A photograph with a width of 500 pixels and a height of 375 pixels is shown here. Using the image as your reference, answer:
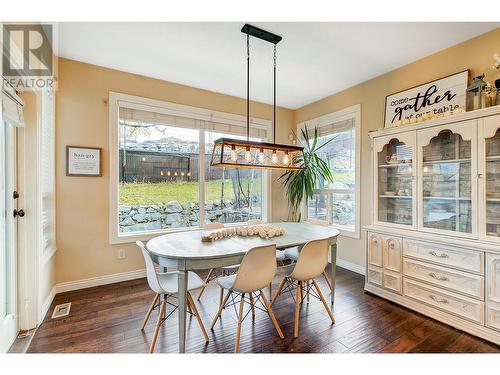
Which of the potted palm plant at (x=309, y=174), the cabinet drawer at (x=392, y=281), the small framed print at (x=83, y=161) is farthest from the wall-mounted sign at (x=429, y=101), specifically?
the small framed print at (x=83, y=161)

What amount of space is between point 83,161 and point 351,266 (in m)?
3.94

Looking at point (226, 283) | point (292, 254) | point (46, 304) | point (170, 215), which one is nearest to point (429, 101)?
point (292, 254)

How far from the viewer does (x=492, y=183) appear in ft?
6.81

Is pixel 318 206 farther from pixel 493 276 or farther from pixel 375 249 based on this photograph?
pixel 493 276

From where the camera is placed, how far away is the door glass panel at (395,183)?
267 centimetres

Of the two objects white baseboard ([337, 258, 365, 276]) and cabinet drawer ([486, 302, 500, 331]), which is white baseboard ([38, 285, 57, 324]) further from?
cabinet drawer ([486, 302, 500, 331])

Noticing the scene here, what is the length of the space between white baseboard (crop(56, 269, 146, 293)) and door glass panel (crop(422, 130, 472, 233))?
11.7 feet

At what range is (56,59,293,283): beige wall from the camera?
2.76m

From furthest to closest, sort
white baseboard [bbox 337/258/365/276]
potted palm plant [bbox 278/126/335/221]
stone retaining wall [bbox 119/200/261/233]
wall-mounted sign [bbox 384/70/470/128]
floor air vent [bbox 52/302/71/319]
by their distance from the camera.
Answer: potted palm plant [bbox 278/126/335/221] → white baseboard [bbox 337/258/365/276] → stone retaining wall [bbox 119/200/261/233] → wall-mounted sign [bbox 384/70/470/128] → floor air vent [bbox 52/302/71/319]

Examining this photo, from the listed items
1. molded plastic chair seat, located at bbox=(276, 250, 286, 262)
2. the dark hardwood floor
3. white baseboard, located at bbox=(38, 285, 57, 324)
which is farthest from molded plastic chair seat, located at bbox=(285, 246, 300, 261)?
white baseboard, located at bbox=(38, 285, 57, 324)

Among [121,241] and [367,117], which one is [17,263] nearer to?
[121,241]

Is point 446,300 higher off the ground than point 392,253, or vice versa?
point 392,253

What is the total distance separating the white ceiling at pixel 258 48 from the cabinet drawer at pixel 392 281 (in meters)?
2.47

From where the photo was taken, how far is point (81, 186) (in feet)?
9.39
